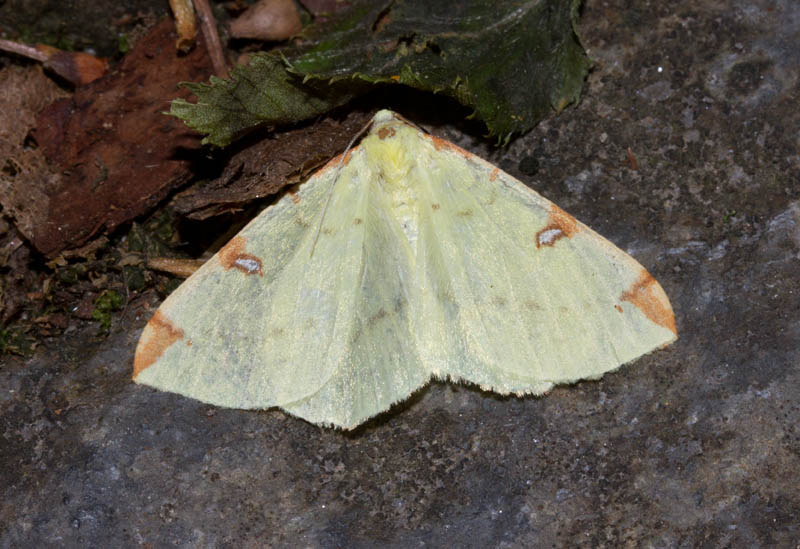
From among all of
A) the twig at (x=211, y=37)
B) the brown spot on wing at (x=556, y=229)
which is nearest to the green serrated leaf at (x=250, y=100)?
the twig at (x=211, y=37)

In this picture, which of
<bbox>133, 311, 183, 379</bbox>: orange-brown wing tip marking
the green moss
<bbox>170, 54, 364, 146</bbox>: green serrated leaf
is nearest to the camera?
<bbox>133, 311, 183, 379</bbox>: orange-brown wing tip marking

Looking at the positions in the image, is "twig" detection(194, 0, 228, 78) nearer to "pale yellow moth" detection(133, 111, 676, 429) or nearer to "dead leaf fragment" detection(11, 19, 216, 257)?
"dead leaf fragment" detection(11, 19, 216, 257)

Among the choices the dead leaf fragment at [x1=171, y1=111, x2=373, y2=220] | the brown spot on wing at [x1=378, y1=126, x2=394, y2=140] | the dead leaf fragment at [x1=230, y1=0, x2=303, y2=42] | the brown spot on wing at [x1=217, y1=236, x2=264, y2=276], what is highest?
the dead leaf fragment at [x1=230, y1=0, x2=303, y2=42]

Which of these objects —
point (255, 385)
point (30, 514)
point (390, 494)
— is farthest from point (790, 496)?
point (30, 514)

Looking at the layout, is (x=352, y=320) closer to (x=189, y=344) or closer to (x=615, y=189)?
(x=189, y=344)

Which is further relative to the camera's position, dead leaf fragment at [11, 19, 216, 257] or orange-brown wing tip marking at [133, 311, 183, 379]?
dead leaf fragment at [11, 19, 216, 257]

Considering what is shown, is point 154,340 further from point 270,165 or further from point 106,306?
point 270,165

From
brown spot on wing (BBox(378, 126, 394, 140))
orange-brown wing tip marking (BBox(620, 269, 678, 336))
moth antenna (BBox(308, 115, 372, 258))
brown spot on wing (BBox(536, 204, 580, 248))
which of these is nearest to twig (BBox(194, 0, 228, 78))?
moth antenna (BBox(308, 115, 372, 258))
